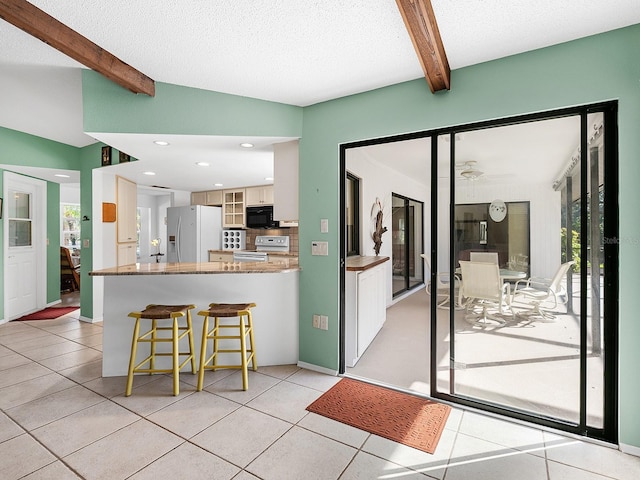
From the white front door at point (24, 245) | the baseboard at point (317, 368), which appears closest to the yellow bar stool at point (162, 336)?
the baseboard at point (317, 368)

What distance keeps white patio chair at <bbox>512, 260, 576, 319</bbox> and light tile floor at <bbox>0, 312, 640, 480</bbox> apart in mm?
769

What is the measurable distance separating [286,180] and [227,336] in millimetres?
1541

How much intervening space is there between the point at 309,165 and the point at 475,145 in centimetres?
138

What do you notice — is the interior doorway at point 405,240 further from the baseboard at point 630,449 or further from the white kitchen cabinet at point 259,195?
Answer: the baseboard at point 630,449

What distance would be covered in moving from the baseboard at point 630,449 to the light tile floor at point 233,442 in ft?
0.11

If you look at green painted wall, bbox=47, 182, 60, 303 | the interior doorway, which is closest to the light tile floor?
the interior doorway

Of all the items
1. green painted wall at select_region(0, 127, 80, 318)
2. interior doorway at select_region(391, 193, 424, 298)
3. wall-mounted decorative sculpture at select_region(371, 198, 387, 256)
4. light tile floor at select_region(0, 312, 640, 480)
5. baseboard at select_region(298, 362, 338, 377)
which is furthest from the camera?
interior doorway at select_region(391, 193, 424, 298)

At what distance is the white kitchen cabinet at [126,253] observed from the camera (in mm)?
5000

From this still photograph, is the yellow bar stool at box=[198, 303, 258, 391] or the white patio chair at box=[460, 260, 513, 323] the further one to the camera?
the yellow bar stool at box=[198, 303, 258, 391]

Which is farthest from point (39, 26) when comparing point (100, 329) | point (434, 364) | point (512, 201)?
point (100, 329)

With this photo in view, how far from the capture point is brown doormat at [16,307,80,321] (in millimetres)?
4852

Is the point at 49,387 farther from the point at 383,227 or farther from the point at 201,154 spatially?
the point at 383,227

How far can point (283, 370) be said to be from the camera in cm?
301

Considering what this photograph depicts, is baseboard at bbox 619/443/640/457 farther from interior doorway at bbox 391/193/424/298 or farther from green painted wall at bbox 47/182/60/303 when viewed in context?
green painted wall at bbox 47/182/60/303
